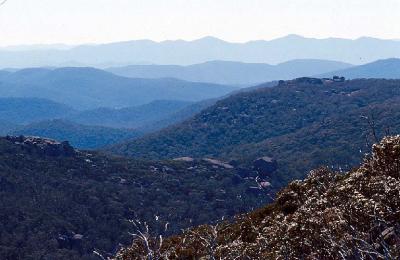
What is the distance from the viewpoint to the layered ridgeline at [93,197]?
80938 millimetres

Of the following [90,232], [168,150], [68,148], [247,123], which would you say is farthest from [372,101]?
[90,232]

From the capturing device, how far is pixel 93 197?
99875 mm

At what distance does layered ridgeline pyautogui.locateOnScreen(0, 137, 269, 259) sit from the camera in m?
80.9

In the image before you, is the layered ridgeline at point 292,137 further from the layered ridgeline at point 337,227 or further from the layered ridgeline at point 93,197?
the layered ridgeline at point 337,227

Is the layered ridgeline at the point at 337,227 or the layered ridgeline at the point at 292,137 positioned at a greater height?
the layered ridgeline at the point at 337,227

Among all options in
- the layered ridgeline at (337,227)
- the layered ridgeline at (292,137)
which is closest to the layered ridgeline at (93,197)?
the layered ridgeline at (292,137)

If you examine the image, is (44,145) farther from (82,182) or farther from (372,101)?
(372,101)

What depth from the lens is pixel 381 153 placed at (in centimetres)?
1934

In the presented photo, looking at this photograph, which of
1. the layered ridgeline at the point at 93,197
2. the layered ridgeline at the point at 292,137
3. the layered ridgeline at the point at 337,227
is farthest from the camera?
the layered ridgeline at the point at 292,137

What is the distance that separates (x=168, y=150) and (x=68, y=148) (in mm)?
64534

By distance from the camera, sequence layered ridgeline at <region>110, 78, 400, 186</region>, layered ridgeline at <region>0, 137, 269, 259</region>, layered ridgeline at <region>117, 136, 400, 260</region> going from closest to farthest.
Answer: layered ridgeline at <region>117, 136, 400, 260</region>, layered ridgeline at <region>0, 137, 269, 259</region>, layered ridgeline at <region>110, 78, 400, 186</region>

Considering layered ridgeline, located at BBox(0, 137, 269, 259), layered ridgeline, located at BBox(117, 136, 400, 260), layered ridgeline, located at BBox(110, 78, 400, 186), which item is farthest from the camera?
layered ridgeline, located at BBox(110, 78, 400, 186)

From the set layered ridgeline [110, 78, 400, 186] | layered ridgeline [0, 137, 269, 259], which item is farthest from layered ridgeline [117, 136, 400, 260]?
layered ridgeline [110, 78, 400, 186]

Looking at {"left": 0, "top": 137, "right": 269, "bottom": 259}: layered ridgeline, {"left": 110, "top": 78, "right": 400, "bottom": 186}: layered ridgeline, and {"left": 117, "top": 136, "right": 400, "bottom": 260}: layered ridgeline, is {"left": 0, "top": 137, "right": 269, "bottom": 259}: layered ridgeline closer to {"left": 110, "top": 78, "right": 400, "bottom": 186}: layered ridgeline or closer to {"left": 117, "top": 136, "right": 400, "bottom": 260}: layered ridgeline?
{"left": 110, "top": 78, "right": 400, "bottom": 186}: layered ridgeline
